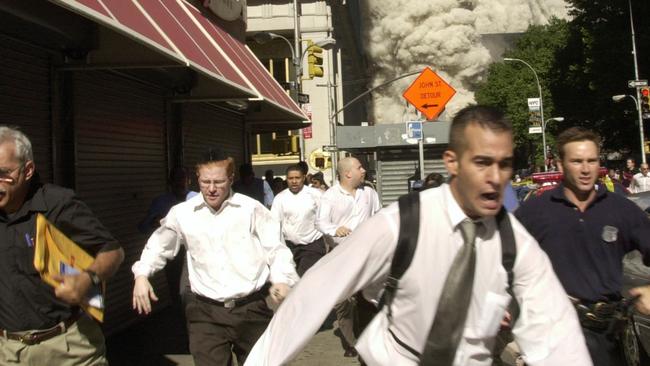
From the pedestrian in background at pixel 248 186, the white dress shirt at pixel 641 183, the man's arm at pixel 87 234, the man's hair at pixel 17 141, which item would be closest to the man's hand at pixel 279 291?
the man's arm at pixel 87 234

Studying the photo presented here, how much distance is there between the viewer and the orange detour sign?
50.1 feet

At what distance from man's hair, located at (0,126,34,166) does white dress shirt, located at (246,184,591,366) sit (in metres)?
→ 1.62

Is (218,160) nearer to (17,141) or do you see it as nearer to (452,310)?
(17,141)

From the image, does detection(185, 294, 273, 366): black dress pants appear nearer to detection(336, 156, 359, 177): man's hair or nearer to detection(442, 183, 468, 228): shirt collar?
detection(442, 183, 468, 228): shirt collar

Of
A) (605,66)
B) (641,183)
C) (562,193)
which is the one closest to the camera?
(562,193)

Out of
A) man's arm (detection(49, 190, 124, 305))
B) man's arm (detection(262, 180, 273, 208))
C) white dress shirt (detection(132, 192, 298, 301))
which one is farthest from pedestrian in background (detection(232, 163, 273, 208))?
man's arm (detection(49, 190, 124, 305))

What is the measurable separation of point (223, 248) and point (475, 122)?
8.88ft

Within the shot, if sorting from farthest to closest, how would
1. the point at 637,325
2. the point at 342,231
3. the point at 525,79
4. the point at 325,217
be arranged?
1. the point at 525,79
2. the point at 325,217
3. the point at 342,231
4. the point at 637,325

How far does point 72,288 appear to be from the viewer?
129 inches

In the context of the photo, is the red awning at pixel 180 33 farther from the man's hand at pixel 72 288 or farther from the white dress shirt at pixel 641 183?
the white dress shirt at pixel 641 183

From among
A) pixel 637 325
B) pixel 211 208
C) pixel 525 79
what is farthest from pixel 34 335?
pixel 525 79

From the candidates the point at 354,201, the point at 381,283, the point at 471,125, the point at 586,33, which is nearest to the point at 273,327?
the point at 381,283

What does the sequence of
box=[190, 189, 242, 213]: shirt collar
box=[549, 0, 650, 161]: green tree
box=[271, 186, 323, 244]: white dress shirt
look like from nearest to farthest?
box=[190, 189, 242, 213]: shirt collar, box=[271, 186, 323, 244]: white dress shirt, box=[549, 0, 650, 161]: green tree

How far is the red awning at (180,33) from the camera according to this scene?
5783mm
